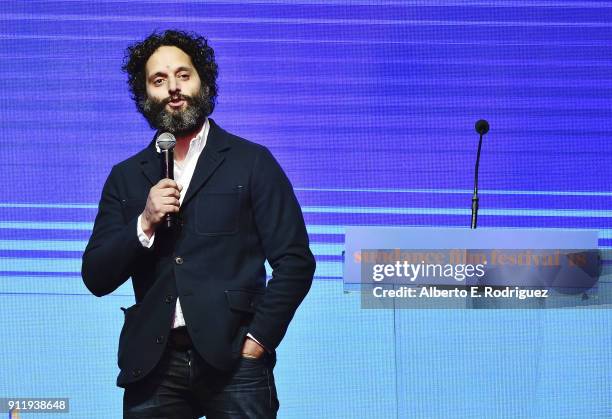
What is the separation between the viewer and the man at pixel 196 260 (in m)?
2.23

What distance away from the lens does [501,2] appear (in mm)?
4867

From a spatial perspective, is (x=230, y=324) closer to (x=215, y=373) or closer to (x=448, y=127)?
(x=215, y=373)

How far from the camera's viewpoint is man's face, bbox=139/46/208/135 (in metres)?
2.38

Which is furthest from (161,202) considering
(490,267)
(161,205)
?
(490,267)

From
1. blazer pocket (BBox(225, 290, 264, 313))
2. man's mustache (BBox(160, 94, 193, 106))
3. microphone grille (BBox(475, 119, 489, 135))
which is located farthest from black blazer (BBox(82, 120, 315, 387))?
microphone grille (BBox(475, 119, 489, 135))

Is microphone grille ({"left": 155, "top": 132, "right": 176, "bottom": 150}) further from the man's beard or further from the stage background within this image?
the stage background

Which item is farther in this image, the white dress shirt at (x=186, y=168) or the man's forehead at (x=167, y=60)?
the man's forehead at (x=167, y=60)

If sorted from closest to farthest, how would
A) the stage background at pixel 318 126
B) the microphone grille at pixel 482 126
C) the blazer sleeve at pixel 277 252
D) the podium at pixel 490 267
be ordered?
1. the blazer sleeve at pixel 277 252
2. the podium at pixel 490 267
3. the microphone grille at pixel 482 126
4. the stage background at pixel 318 126

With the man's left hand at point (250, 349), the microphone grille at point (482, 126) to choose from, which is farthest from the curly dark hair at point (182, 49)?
the microphone grille at point (482, 126)

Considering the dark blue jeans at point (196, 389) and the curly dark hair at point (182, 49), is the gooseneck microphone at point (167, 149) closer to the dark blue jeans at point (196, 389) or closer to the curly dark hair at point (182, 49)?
the curly dark hair at point (182, 49)

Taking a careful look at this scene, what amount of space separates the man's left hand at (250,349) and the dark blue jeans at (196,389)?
12 millimetres

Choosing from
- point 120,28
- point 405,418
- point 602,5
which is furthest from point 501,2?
point 405,418

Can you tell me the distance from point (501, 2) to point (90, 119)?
203 cm

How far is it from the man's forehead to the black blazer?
8.0 inches
